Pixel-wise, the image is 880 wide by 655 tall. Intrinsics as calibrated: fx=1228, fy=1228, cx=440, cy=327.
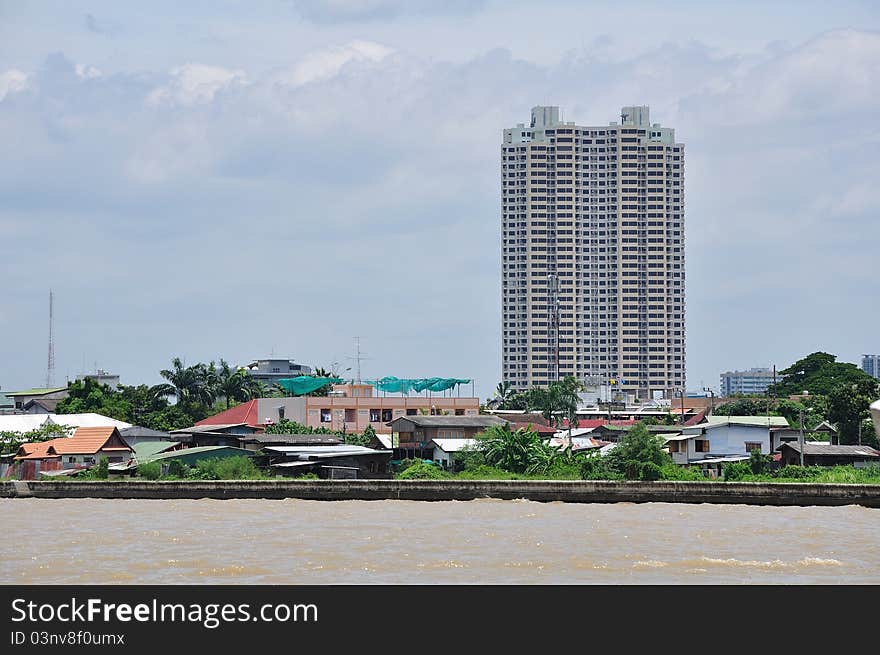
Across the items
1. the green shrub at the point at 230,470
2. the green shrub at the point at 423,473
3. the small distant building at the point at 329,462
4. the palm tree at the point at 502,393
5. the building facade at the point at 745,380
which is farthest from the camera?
the building facade at the point at 745,380

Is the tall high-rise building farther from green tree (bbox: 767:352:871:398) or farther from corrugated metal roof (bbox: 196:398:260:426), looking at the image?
corrugated metal roof (bbox: 196:398:260:426)

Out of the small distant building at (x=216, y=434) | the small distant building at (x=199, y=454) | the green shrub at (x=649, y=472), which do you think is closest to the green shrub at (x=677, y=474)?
the green shrub at (x=649, y=472)

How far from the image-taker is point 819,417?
170 feet

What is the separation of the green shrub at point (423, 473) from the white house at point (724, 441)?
8069 millimetres

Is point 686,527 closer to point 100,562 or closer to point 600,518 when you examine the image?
point 600,518

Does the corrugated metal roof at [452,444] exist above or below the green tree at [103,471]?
above

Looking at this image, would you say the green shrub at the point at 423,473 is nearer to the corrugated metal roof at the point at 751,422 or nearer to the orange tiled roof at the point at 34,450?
the corrugated metal roof at the point at 751,422

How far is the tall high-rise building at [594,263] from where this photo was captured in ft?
334

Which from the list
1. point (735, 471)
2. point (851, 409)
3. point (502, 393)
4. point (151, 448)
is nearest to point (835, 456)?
point (735, 471)

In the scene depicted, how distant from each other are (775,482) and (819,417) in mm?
20942

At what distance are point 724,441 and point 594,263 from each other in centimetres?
6282

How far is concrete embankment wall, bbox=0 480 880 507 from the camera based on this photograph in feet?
98.9

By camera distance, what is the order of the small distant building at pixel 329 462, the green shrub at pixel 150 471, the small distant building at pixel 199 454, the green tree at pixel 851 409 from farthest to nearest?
the green tree at pixel 851 409 < the small distant building at pixel 199 454 < the small distant building at pixel 329 462 < the green shrub at pixel 150 471
